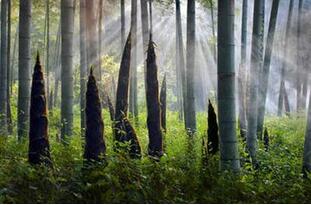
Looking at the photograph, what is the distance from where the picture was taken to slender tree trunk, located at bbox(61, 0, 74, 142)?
9250mm

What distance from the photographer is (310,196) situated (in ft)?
18.8

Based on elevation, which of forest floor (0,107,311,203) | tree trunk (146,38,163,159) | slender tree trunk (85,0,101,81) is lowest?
forest floor (0,107,311,203)

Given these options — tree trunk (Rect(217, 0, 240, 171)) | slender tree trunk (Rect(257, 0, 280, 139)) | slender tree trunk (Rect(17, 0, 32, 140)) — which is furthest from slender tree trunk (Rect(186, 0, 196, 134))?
tree trunk (Rect(217, 0, 240, 171))

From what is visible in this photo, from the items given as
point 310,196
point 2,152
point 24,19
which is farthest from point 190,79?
point 310,196

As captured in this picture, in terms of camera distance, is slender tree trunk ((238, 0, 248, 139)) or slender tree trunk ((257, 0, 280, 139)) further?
slender tree trunk ((238, 0, 248, 139))

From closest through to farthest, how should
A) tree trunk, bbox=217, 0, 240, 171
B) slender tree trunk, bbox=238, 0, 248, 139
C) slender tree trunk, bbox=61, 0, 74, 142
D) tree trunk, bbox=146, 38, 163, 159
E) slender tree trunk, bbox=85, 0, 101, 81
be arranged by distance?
tree trunk, bbox=217, 0, 240, 171
tree trunk, bbox=146, 38, 163, 159
slender tree trunk, bbox=61, 0, 74, 142
slender tree trunk, bbox=238, 0, 248, 139
slender tree trunk, bbox=85, 0, 101, 81

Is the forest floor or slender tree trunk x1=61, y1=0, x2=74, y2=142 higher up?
slender tree trunk x1=61, y1=0, x2=74, y2=142

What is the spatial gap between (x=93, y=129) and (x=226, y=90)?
5.46ft

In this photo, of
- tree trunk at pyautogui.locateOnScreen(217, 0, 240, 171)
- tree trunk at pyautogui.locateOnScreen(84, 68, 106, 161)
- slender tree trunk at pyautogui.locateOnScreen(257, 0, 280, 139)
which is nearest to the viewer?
tree trunk at pyautogui.locateOnScreen(217, 0, 240, 171)

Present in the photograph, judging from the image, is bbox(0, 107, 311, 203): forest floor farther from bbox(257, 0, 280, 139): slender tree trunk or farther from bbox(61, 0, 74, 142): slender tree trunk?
bbox(257, 0, 280, 139): slender tree trunk

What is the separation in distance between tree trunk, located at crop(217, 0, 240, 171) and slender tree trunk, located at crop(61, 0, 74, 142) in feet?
12.7

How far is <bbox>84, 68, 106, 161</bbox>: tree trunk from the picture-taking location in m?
6.16

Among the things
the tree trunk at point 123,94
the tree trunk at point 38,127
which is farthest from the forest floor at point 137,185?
the tree trunk at point 123,94

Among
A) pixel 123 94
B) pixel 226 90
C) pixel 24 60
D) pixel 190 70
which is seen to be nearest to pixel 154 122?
pixel 123 94
